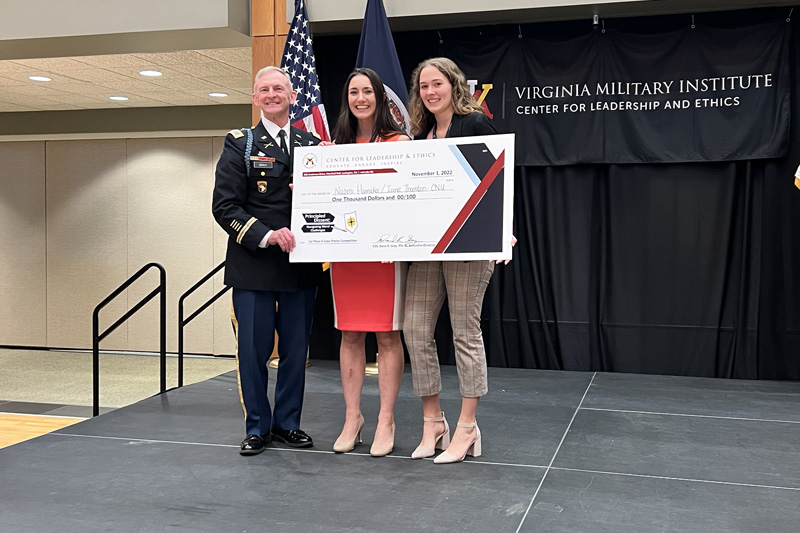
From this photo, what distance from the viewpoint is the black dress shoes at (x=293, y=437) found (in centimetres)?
305

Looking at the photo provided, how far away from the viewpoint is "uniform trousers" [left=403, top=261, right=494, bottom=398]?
277 cm

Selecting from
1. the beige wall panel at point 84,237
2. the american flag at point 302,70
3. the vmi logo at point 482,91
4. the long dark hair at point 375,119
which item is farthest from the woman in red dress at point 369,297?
the beige wall panel at point 84,237

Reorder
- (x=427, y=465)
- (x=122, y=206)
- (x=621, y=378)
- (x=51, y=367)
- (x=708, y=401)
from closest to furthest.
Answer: (x=427, y=465)
(x=708, y=401)
(x=621, y=378)
(x=51, y=367)
(x=122, y=206)

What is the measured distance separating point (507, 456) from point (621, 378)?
215 cm

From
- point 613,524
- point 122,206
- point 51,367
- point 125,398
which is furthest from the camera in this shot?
point 122,206

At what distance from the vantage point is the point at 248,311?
2943 millimetres

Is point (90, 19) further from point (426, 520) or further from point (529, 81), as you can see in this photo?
point (426, 520)

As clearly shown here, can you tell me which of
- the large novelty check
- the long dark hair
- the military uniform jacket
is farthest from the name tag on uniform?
the long dark hair

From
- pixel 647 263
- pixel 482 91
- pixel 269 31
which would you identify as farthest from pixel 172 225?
pixel 647 263

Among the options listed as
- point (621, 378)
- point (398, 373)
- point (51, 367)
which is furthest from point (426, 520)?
point (51, 367)

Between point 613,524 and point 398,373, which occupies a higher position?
point 398,373

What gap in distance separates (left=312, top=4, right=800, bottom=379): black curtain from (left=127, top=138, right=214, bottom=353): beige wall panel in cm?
271

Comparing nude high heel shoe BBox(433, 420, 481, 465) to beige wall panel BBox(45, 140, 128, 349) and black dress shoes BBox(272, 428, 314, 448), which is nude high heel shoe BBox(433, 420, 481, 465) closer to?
black dress shoes BBox(272, 428, 314, 448)

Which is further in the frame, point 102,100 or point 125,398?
point 102,100
